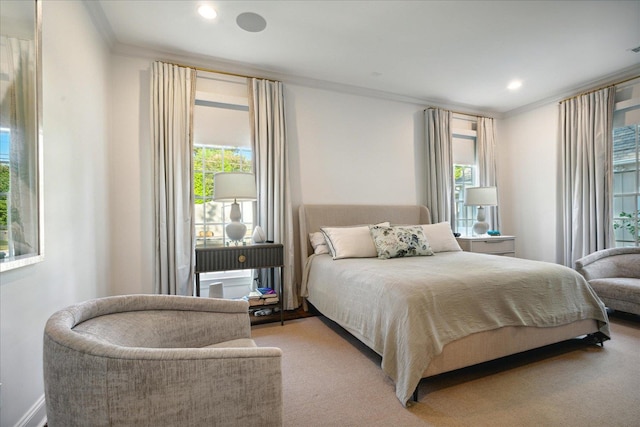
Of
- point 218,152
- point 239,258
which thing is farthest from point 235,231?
point 218,152

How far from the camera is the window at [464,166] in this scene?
15.4ft

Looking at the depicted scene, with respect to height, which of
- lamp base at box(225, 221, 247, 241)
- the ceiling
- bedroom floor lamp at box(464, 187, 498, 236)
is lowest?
lamp base at box(225, 221, 247, 241)

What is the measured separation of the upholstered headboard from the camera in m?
3.48

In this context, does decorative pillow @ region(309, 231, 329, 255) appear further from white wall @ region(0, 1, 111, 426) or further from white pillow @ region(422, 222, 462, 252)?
white wall @ region(0, 1, 111, 426)

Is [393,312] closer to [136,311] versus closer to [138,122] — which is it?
[136,311]

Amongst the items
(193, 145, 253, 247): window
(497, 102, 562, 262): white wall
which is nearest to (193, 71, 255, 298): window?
(193, 145, 253, 247): window

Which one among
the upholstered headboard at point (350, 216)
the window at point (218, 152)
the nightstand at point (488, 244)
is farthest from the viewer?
the nightstand at point (488, 244)

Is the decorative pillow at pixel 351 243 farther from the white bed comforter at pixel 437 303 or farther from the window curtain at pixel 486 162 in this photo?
the window curtain at pixel 486 162

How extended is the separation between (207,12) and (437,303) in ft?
9.40

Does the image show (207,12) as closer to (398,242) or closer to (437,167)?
(398,242)

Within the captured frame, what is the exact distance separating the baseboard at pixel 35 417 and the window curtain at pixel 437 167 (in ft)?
14.1

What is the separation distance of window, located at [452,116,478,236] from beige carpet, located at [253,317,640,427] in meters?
2.60

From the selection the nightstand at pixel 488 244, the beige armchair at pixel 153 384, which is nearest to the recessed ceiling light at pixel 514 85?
the nightstand at pixel 488 244

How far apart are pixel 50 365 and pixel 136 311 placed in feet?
1.56
